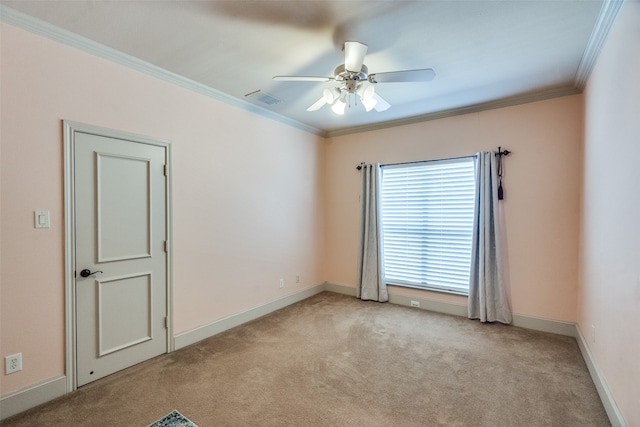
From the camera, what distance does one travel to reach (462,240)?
4023 mm

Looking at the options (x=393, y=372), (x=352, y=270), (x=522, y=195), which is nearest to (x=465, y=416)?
(x=393, y=372)

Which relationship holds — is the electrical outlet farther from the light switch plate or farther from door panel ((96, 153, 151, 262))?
the light switch plate

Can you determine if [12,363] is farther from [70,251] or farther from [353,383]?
[353,383]

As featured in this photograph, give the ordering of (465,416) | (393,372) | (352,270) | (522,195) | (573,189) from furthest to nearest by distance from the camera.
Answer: (352,270) → (522,195) → (573,189) → (393,372) → (465,416)

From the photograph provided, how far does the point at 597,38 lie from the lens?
229 centimetres

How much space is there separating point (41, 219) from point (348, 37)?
2.71 meters

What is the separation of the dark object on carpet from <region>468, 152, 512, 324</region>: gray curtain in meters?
3.40

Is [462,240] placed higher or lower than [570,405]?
higher

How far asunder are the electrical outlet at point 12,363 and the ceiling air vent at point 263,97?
121 inches

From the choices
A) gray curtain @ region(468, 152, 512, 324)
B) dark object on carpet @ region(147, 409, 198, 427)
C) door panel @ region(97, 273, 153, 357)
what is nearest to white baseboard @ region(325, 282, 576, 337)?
gray curtain @ region(468, 152, 512, 324)

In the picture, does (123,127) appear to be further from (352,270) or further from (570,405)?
(570,405)

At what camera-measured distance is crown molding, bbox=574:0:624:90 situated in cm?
196

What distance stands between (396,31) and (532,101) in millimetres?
2327

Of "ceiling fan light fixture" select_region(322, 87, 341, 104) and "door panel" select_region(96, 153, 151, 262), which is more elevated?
"ceiling fan light fixture" select_region(322, 87, 341, 104)
